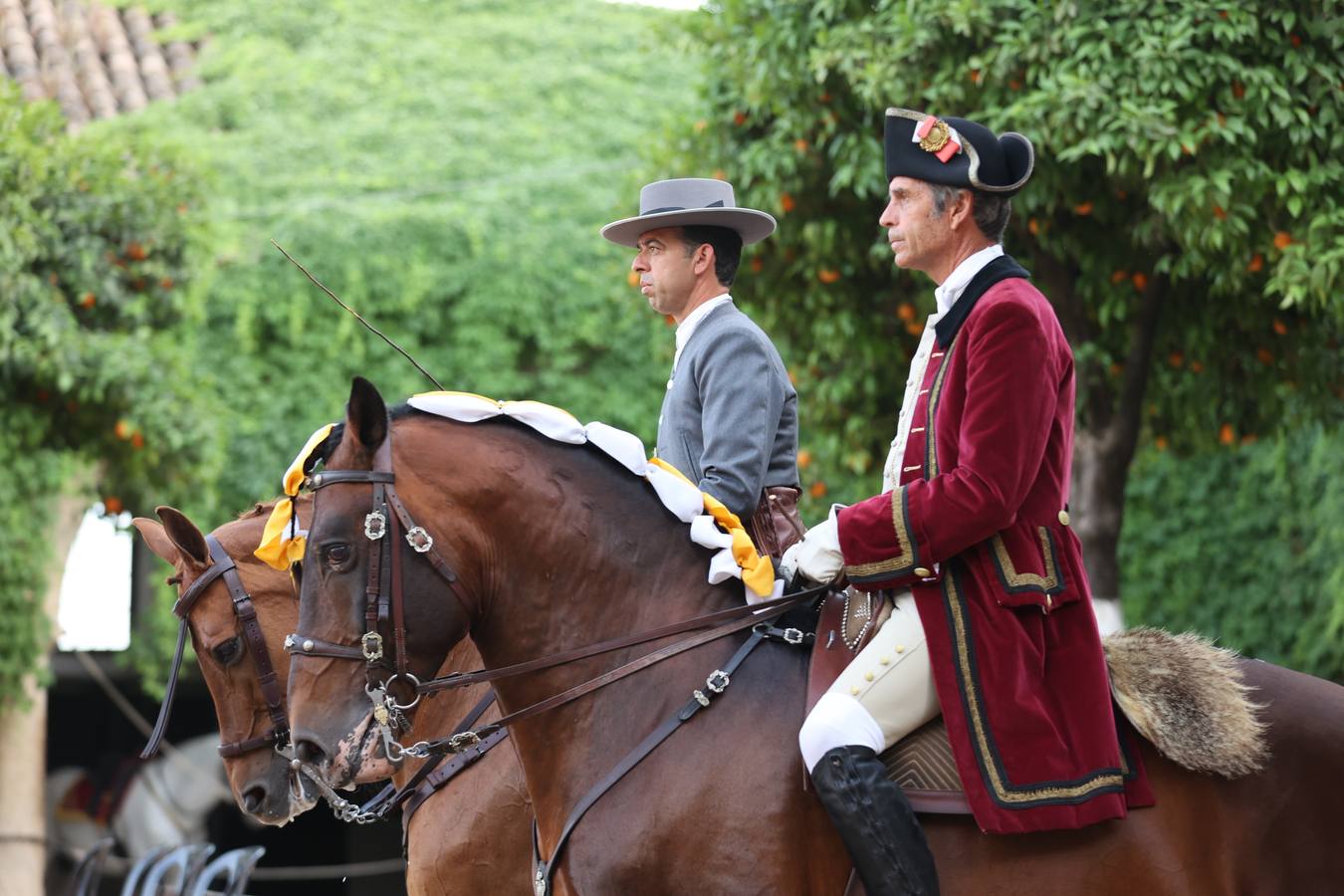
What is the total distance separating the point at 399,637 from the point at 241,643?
182 centimetres

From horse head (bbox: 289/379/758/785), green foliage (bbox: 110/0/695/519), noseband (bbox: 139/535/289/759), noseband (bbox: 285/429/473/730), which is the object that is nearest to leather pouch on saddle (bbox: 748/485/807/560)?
horse head (bbox: 289/379/758/785)

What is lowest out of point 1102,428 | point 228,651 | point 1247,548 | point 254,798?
point 1247,548

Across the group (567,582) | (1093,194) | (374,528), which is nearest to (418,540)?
(374,528)

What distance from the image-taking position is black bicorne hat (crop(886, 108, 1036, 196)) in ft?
11.1

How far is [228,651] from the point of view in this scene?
4.83 meters

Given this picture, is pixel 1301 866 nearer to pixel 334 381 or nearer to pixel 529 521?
pixel 529 521

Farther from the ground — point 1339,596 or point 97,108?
point 97,108

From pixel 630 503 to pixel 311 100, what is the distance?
1046cm

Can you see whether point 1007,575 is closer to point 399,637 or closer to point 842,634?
point 842,634

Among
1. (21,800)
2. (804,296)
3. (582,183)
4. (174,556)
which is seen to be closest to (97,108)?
(582,183)

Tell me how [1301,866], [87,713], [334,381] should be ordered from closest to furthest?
[1301,866], [334,381], [87,713]

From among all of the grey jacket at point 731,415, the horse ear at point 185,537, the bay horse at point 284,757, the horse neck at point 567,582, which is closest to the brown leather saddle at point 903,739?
the horse neck at point 567,582

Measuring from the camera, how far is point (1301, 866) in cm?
318

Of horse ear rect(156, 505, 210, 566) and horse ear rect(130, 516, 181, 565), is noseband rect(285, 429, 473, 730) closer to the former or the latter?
horse ear rect(156, 505, 210, 566)
